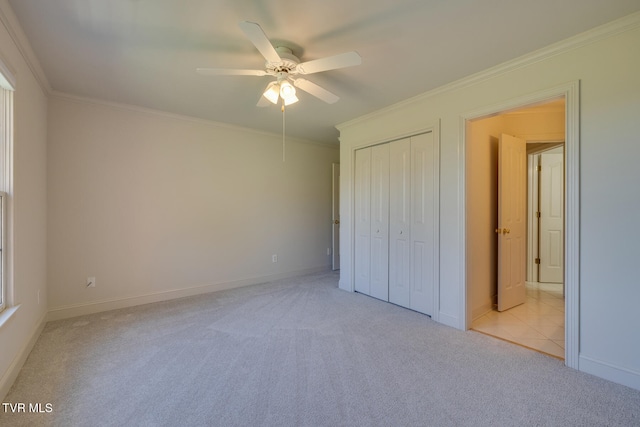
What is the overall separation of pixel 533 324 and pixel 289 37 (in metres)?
3.49

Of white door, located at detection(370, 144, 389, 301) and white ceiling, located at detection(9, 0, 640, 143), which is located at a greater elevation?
white ceiling, located at detection(9, 0, 640, 143)

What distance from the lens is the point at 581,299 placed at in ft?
6.76

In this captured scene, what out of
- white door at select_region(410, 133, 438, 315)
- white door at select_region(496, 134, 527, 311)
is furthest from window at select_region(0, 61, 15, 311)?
white door at select_region(496, 134, 527, 311)

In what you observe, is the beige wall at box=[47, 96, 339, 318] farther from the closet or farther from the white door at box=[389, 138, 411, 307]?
the white door at box=[389, 138, 411, 307]

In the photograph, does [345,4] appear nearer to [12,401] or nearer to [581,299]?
[581,299]

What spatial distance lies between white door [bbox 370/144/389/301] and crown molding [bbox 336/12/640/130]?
76 cm

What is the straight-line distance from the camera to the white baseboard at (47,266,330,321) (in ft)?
9.93

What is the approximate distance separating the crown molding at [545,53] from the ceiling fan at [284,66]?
1230mm

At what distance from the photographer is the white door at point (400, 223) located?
332 cm

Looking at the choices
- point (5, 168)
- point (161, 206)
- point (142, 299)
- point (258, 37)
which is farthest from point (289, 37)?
point (142, 299)

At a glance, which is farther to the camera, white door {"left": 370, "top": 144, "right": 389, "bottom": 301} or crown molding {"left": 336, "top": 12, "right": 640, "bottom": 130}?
white door {"left": 370, "top": 144, "right": 389, "bottom": 301}

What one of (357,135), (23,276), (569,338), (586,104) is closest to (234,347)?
(23,276)

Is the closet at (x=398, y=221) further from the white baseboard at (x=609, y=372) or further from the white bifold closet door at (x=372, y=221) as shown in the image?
the white baseboard at (x=609, y=372)

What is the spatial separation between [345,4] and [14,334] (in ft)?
10.3
